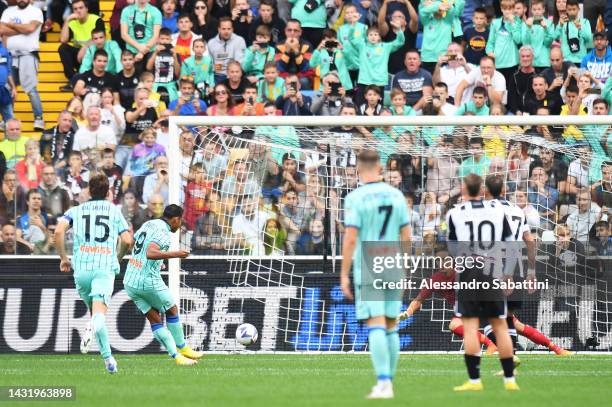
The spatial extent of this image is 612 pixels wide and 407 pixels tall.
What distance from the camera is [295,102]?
2078 centimetres

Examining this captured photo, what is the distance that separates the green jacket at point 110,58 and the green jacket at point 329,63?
3665 mm

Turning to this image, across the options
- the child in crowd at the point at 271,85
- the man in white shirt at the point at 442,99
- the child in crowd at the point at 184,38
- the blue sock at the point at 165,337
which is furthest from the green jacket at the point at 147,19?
the blue sock at the point at 165,337

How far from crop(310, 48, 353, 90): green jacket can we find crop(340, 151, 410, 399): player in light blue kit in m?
11.3

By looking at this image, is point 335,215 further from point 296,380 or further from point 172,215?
point 296,380

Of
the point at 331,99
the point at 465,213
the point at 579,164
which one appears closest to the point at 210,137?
the point at 331,99

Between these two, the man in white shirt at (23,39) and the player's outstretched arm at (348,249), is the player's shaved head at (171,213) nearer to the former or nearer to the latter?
the player's outstretched arm at (348,249)

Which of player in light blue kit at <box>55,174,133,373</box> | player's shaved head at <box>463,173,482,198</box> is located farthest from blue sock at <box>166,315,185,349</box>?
player's shaved head at <box>463,173,482,198</box>

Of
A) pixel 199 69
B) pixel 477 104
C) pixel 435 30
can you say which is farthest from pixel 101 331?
pixel 435 30

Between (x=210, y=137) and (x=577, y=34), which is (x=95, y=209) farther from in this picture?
(x=577, y=34)

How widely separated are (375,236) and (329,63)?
37.8ft

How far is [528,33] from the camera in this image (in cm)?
2164

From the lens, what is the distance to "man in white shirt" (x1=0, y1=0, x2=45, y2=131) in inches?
918

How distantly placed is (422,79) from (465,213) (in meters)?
9.59

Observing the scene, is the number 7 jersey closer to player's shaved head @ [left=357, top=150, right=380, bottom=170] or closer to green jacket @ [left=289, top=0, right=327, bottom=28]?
player's shaved head @ [left=357, top=150, right=380, bottom=170]
